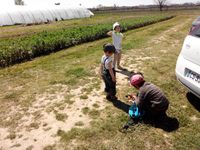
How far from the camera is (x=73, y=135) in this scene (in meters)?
4.50

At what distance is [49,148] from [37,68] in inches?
220

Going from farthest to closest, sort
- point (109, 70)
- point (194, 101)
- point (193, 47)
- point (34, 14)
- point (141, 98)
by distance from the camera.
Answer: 1. point (34, 14)
2. point (194, 101)
3. point (109, 70)
4. point (193, 47)
5. point (141, 98)

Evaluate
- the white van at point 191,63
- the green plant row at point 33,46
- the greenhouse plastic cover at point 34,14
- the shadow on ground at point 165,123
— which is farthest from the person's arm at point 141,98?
the greenhouse plastic cover at point 34,14

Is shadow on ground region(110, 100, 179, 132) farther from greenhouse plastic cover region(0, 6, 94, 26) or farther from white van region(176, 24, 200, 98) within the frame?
greenhouse plastic cover region(0, 6, 94, 26)

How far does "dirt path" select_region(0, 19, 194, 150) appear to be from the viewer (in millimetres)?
4453

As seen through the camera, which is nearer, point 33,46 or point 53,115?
point 53,115

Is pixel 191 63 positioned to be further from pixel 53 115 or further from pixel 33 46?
pixel 33 46

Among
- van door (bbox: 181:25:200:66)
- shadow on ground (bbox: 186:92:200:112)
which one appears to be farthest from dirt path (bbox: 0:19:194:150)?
van door (bbox: 181:25:200:66)

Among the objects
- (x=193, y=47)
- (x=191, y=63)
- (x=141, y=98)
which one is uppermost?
(x=193, y=47)

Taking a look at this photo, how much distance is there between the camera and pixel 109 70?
18.5ft

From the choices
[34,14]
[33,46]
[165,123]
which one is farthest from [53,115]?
[34,14]

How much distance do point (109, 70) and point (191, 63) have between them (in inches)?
67.8

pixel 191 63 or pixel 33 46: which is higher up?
pixel 191 63

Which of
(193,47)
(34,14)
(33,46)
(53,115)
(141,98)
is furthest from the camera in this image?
(34,14)
